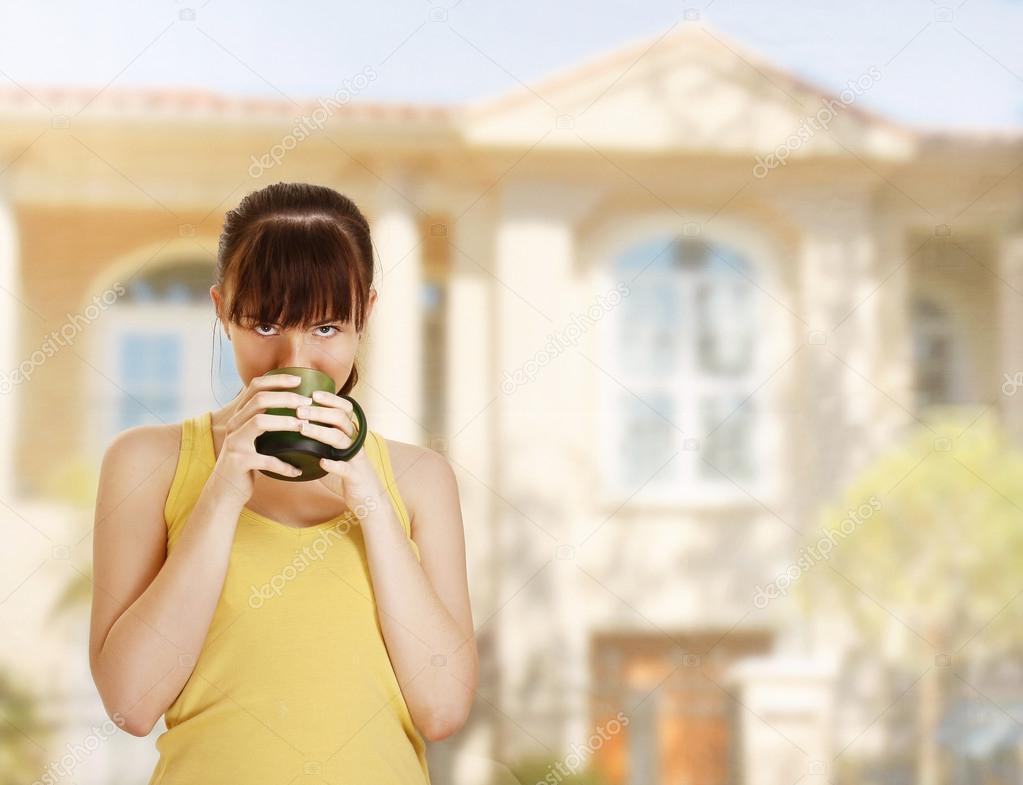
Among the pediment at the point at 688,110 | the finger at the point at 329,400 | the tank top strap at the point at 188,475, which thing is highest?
the pediment at the point at 688,110

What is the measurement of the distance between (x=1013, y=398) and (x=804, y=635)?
Result: 95 centimetres

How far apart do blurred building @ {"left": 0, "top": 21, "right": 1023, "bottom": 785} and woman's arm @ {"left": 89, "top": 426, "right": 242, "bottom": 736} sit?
2516 mm

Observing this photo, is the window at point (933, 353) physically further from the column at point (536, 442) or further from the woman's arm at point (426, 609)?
the woman's arm at point (426, 609)

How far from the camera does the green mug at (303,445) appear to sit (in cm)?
60

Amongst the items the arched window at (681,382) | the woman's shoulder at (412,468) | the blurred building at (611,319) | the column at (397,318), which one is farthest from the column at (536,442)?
the woman's shoulder at (412,468)

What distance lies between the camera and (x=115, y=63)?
3.11 metres

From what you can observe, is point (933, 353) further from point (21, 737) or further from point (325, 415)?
point (325, 415)

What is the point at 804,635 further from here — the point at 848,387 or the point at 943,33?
the point at 943,33

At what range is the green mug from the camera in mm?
603

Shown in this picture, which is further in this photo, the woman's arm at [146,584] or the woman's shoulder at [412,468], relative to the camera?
the woman's shoulder at [412,468]

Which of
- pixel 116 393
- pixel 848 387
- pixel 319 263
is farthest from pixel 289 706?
pixel 848 387

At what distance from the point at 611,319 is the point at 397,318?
67 centimetres

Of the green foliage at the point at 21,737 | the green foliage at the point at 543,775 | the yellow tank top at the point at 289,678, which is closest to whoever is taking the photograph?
the yellow tank top at the point at 289,678

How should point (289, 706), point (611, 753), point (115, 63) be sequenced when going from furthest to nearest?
point (611, 753) → point (115, 63) → point (289, 706)
